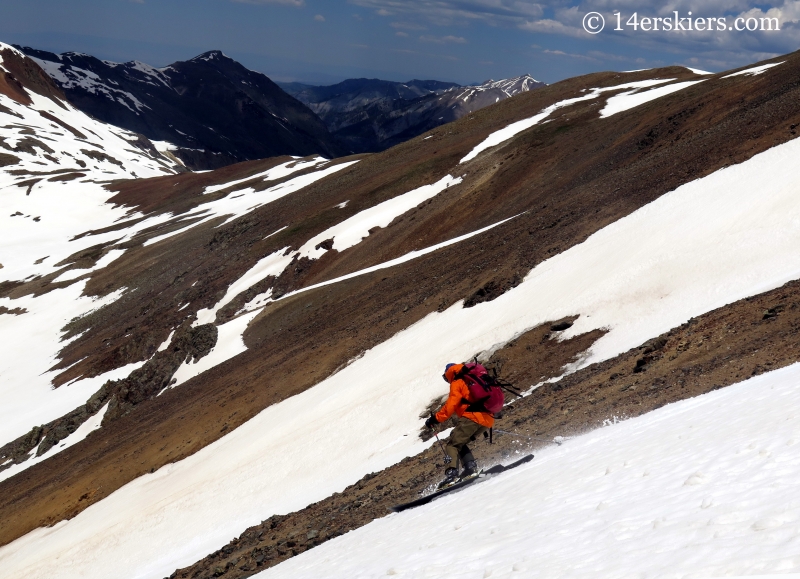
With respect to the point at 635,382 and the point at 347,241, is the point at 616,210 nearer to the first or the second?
the point at 635,382

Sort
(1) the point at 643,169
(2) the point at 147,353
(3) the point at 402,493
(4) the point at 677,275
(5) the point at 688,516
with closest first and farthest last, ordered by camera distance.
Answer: (5) the point at 688,516 → (3) the point at 402,493 → (4) the point at 677,275 → (1) the point at 643,169 → (2) the point at 147,353

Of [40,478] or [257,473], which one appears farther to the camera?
[40,478]

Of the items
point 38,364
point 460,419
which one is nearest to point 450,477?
point 460,419

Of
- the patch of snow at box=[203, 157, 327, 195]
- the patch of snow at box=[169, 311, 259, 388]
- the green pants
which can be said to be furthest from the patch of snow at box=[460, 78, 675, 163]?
the green pants

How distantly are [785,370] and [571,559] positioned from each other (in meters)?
7.27

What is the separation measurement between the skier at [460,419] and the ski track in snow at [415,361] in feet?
22.0

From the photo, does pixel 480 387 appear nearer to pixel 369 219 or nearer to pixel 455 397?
pixel 455 397

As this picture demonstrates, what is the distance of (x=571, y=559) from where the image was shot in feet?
25.2

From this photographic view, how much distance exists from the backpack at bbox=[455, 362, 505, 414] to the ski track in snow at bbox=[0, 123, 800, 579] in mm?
7551

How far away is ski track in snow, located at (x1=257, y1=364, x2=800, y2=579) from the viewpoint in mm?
6777

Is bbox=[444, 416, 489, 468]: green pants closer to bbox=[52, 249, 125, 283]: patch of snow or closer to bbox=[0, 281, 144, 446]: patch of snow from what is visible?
bbox=[0, 281, 144, 446]: patch of snow

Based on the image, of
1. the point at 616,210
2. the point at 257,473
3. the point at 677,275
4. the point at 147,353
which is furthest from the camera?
the point at 147,353

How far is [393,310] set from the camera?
3619cm

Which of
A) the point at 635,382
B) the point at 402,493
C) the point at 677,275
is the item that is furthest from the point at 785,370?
the point at 677,275
